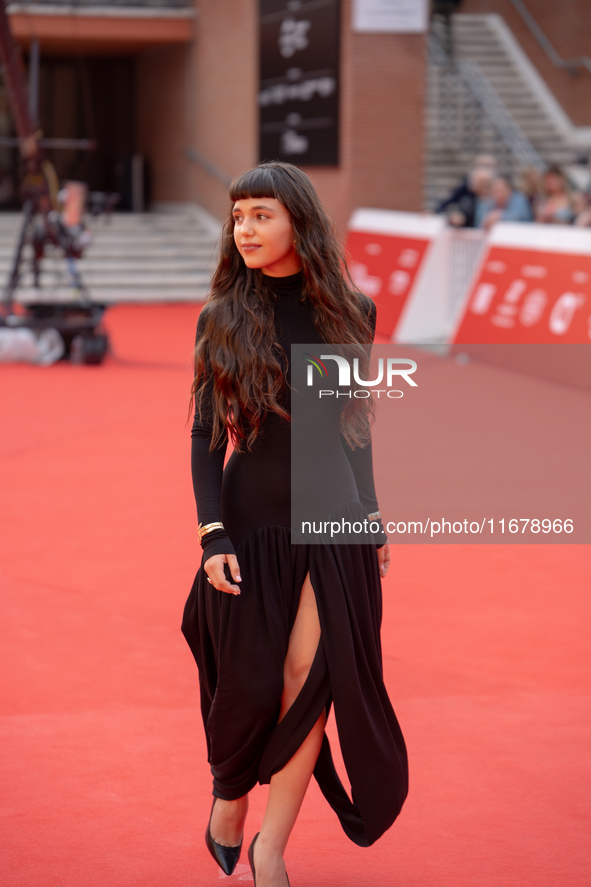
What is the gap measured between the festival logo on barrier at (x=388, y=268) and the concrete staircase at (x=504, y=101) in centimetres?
418

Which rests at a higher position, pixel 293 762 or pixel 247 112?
pixel 293 762

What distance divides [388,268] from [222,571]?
1147 centimetres

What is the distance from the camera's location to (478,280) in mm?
11453

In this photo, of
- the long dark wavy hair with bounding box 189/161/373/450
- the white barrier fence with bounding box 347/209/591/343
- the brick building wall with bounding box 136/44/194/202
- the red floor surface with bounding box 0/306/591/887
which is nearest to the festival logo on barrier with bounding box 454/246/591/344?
the white barrier fence with bounding box 347/209/591/343

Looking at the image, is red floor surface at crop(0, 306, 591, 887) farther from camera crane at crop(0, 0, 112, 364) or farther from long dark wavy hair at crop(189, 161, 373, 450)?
camera crane at crop(0, 0, 112, 364)

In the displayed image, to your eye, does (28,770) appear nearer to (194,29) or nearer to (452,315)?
(452,315)

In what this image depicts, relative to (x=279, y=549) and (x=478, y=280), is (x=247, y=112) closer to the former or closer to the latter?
(x=478, y=280)

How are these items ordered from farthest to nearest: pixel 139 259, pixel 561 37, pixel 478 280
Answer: pixel 561 37
pixel 139 259
pixel 478 280

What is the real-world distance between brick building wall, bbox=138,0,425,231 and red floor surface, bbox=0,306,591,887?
29.4 feet

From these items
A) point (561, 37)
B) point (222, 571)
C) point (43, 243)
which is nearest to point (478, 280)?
point (43, 243)

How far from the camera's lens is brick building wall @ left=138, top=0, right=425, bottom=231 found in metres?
16.5

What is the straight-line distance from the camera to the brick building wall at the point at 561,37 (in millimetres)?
21203

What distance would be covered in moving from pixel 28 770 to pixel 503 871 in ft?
4.58

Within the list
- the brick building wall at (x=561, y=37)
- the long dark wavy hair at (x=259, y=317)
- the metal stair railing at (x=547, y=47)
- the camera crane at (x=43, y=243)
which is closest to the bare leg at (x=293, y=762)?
the long dark wavy hair at (x=259, y=317)
